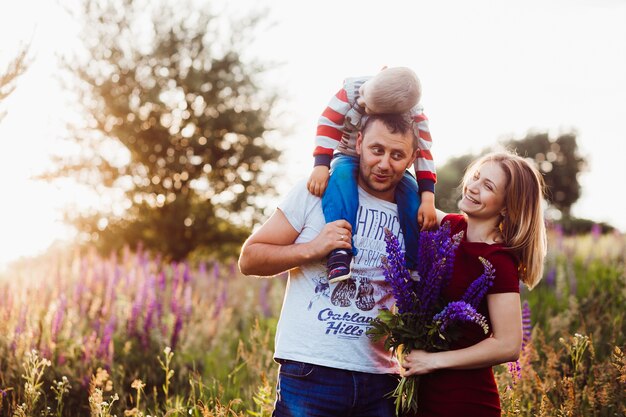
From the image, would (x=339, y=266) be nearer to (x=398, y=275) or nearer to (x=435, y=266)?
(x=398, y=275)

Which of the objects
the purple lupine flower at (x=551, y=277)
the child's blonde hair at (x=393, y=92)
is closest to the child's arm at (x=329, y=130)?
the child's blonde hair at (x=393, y=92)

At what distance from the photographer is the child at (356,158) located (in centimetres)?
287

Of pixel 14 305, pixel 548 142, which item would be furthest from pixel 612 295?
pixel 548 142

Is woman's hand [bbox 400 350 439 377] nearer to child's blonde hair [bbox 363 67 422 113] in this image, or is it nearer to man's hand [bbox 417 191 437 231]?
man's hand [bbox 417 191 437 231]

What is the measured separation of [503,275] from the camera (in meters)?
2.66

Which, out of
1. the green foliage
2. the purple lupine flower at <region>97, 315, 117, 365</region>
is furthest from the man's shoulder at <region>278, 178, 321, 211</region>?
the green foliage

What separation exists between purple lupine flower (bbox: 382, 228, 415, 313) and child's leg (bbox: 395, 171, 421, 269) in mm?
229

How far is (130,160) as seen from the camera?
504 inches

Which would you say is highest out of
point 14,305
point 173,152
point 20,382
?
point 173,152

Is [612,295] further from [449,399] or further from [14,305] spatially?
[14,305]

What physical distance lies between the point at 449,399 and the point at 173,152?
11.0 metres

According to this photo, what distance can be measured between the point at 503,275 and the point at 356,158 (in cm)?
99

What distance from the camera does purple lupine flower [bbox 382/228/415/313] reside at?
2.65 m

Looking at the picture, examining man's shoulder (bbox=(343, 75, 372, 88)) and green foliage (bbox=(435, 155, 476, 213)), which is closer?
man's shoulder (bbox=(343, 75, 372, 88))
